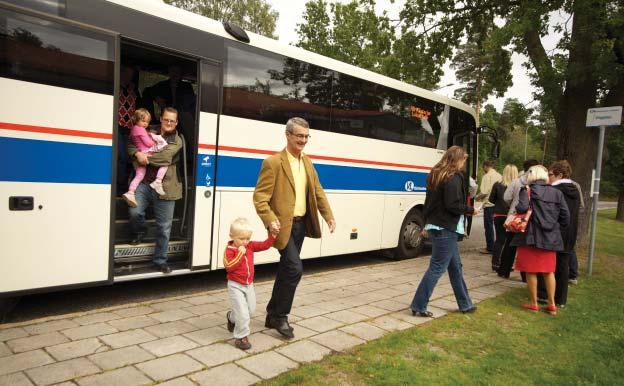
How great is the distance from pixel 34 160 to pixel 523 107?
12.7 meters

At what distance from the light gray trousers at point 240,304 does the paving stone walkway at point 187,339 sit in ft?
0.57

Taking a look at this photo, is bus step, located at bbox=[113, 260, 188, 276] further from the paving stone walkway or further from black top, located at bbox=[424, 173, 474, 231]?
black top, located at bbox=[424, 173, 474, 231]

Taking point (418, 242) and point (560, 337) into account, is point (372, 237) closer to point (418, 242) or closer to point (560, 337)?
point (418, 242)

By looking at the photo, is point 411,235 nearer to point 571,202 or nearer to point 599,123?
point 571,202

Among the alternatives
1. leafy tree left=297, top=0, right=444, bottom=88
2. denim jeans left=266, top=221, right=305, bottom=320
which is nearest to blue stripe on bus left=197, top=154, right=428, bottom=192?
denim jeans left=266, top=221, right=305, bottom=320

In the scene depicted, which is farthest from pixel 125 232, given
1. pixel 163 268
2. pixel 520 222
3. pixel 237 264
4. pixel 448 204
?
pixel 520 222

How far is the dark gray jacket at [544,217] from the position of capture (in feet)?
19.3

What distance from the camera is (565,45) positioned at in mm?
10906

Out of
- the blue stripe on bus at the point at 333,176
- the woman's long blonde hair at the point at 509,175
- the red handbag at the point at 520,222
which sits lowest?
the red handbag at the point at 520,222

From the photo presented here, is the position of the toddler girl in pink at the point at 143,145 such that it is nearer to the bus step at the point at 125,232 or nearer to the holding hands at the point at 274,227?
the bus step at the point at 125,232

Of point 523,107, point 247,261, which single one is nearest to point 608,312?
point 247,261

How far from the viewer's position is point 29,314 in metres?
4.84

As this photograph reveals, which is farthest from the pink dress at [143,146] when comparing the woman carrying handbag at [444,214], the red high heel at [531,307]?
the red high heel at [531,307]

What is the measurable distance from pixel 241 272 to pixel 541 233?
3.90 meters
